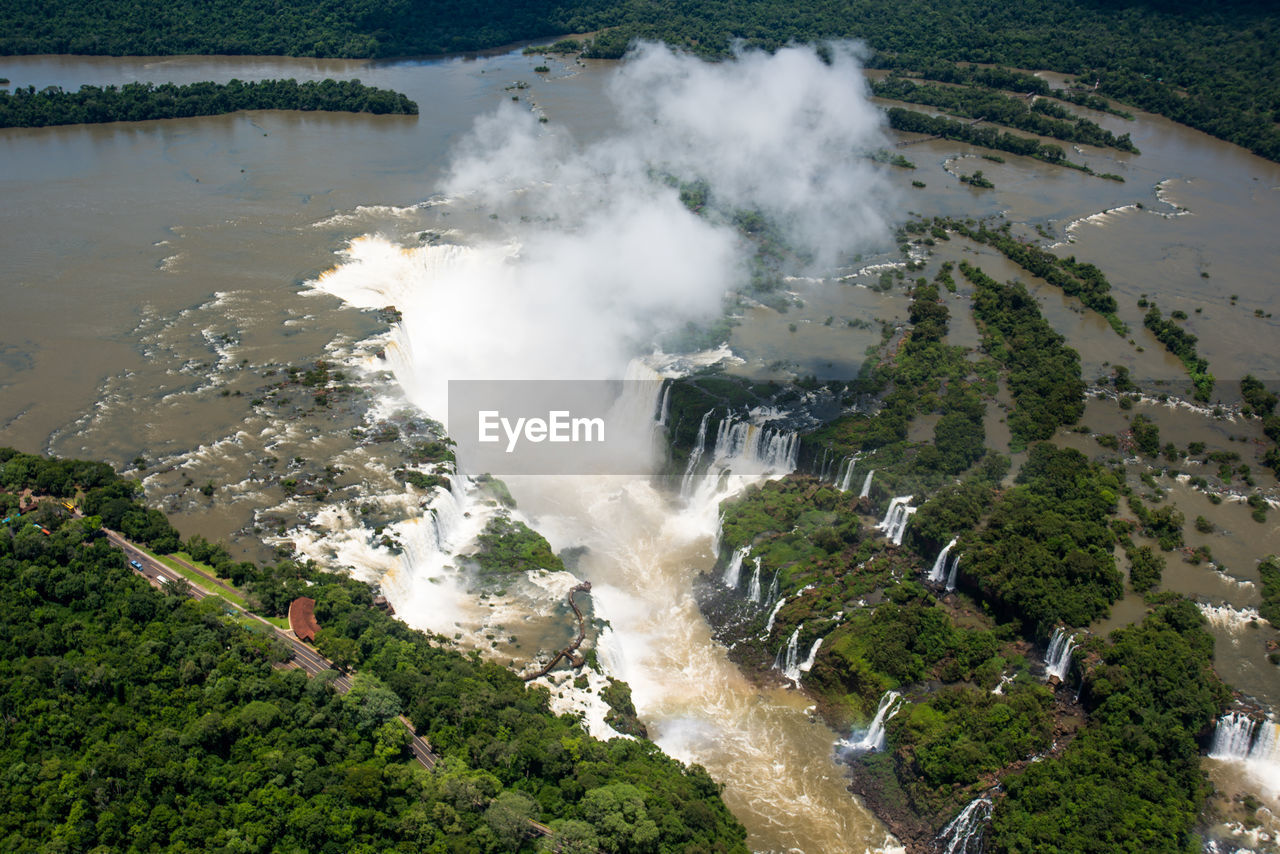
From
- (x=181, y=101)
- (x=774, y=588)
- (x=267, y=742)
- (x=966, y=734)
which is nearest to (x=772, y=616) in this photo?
(x=774, y=588)

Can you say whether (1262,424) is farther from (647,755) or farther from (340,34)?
(340,34)

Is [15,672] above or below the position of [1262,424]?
below

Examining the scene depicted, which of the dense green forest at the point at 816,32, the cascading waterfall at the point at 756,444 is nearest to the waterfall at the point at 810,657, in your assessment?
the cascading waterfall at the point at 756,444

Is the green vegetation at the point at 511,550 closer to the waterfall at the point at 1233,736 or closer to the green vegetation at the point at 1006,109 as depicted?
the waterfall at the point at 1233,736

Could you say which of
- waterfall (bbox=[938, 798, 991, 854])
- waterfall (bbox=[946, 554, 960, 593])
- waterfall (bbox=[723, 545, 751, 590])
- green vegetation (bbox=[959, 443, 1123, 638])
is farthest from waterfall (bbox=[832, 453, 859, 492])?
waterfall (bbox=[938, 798, 991, 854])

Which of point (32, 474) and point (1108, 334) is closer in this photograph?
point (32, 474)

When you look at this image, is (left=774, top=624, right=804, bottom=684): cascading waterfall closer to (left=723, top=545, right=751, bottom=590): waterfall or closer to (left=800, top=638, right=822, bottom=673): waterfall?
(left=800, top=638, right=822, bottom=673): waterfall

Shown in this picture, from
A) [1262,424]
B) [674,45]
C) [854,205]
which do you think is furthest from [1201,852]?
[674,45]
